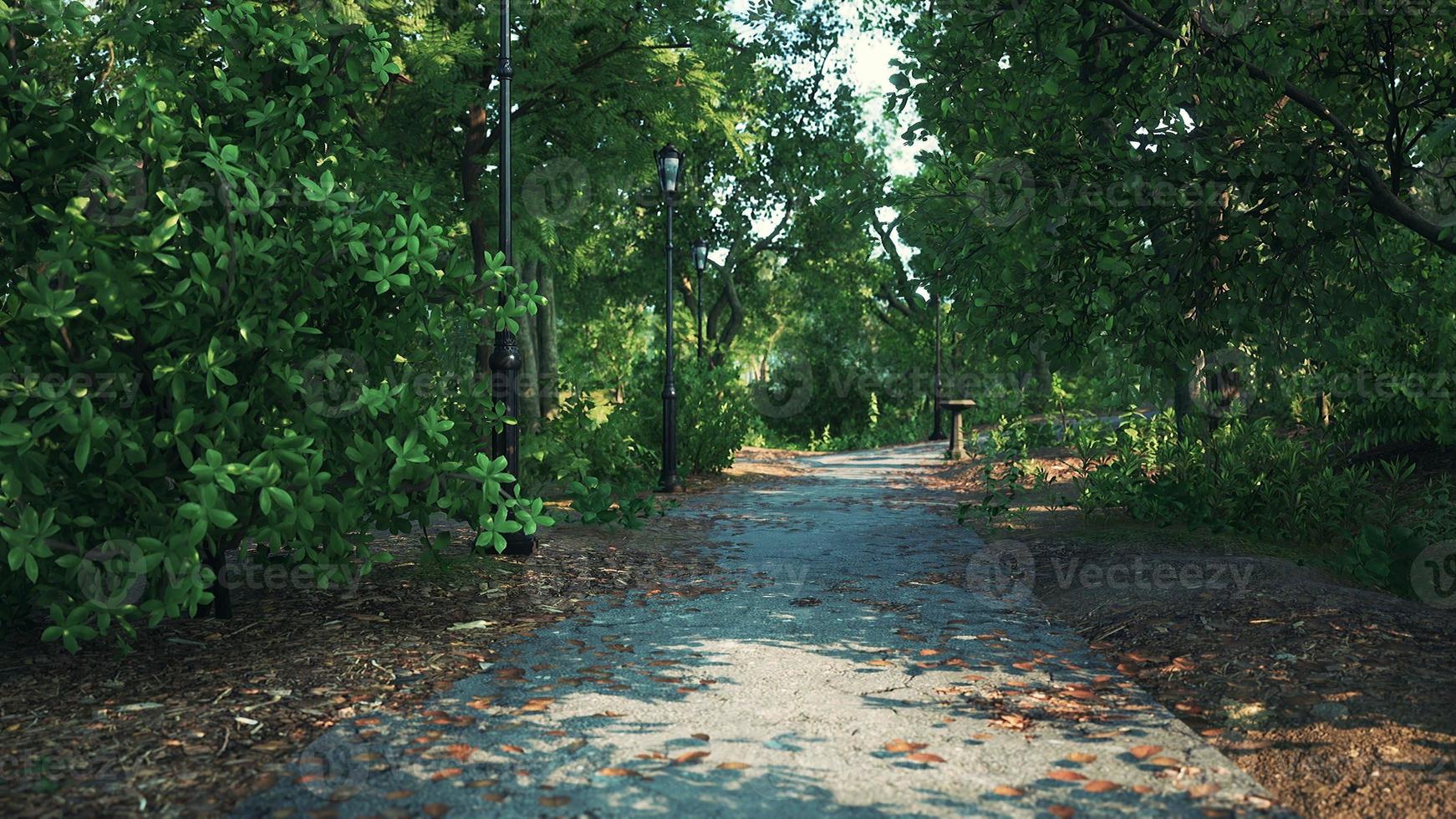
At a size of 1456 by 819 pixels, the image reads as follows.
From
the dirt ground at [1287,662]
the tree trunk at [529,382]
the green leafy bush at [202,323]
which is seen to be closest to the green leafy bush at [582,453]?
the tree trunk at [529,382]

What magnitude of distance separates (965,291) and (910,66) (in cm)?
165

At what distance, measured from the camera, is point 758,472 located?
18.1 meters

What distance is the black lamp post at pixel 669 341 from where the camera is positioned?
13586mm

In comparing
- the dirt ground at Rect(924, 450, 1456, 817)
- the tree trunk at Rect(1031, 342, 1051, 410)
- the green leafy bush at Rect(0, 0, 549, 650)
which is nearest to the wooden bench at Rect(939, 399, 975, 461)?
the tree trunk at Rect(1031, 342, 1051, 410)

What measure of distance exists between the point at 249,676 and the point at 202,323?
70.3 inches

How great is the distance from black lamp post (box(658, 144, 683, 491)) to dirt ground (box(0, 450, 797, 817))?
600 centimetres

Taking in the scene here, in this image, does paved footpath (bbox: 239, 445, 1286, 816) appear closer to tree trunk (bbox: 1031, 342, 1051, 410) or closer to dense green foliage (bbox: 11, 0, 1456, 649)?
dense green foliage (bbox: 11, 0, 1456, 649)

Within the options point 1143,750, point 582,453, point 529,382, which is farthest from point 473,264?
point 529,382

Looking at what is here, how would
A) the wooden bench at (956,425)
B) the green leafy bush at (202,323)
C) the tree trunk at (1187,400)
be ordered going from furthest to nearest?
the wooden bench at (956,425) → the tree trunk at (1187,400) → the green leafy bush at (202,323)

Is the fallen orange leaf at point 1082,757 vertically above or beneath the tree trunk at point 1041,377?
beneath

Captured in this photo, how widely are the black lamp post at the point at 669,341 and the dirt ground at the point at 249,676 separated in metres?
6.00

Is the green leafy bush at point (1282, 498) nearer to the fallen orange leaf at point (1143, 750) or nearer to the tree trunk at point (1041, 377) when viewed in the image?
the tree trunk at point (1041, 377)

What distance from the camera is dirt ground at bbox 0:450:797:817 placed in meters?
3.89

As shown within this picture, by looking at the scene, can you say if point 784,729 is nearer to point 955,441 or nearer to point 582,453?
point 582,453
